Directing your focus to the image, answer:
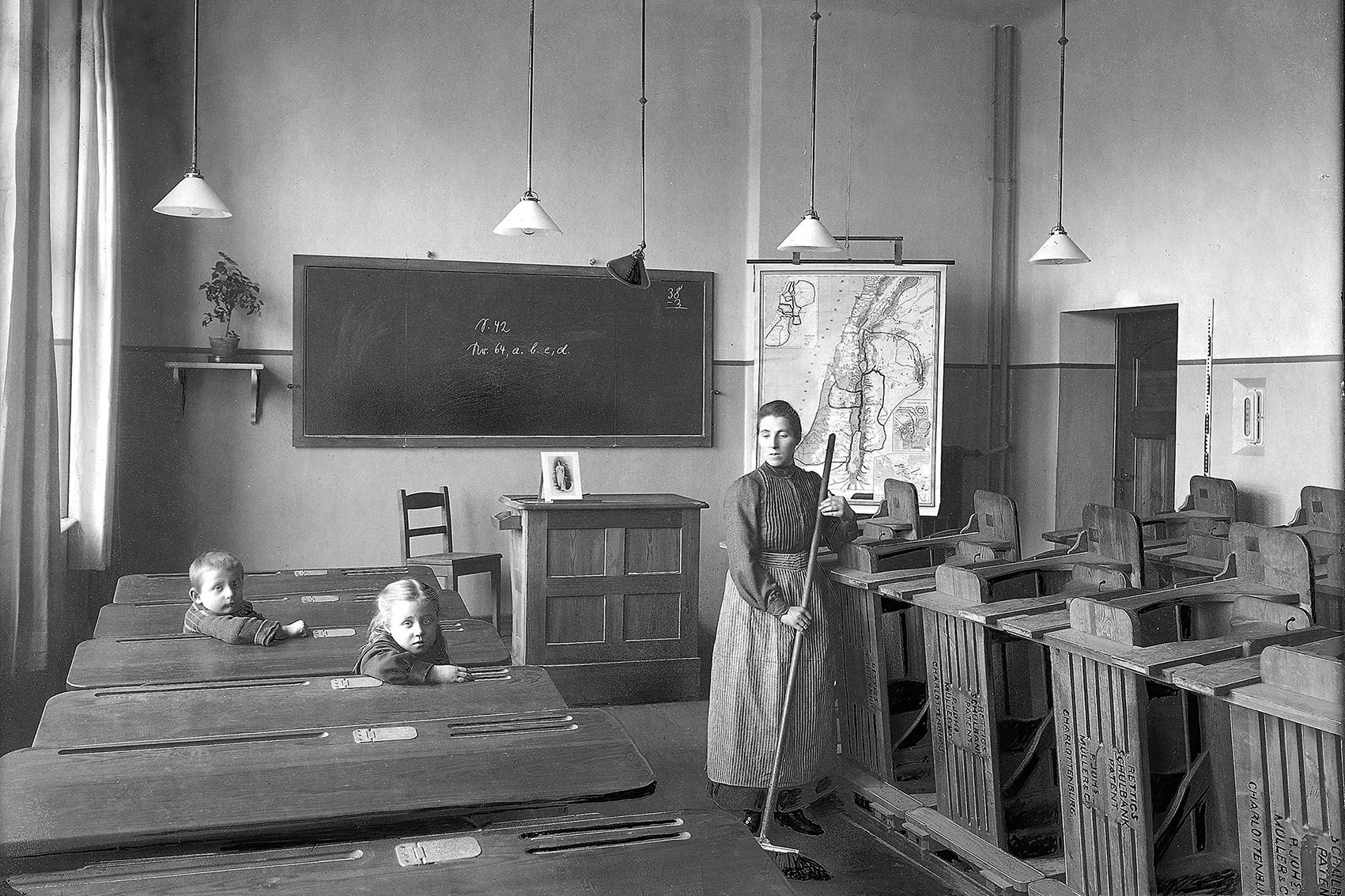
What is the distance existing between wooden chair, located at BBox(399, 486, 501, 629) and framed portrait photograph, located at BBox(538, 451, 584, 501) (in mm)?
645

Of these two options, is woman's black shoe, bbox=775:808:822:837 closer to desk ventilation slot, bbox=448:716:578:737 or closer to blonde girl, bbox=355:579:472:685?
blonde girl, bbox=355:579:472:685

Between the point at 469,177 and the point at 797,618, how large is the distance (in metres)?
3.99

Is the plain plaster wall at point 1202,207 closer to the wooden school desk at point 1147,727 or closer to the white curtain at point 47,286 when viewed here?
the wooden school desk at point 1147,727

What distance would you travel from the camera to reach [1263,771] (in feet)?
7.86

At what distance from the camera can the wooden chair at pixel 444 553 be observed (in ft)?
19.8

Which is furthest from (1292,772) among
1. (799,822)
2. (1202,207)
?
(1202,207)

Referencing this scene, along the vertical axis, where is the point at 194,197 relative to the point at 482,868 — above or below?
above

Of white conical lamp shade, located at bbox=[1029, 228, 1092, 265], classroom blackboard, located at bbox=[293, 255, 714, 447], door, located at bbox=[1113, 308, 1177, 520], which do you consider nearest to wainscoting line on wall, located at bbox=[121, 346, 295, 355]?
classroom blackboard, located at bbox=[293, 255, 714, 447]

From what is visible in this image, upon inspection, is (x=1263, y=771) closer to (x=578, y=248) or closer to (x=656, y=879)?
(x=656, y=879)

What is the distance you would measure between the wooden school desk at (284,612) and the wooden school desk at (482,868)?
170 centimetres

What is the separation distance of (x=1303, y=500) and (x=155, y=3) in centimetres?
633

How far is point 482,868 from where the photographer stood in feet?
5.50

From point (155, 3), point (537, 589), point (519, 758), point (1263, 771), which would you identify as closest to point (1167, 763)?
point (1263, 771)

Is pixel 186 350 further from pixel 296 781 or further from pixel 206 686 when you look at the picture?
pixel 296 781
